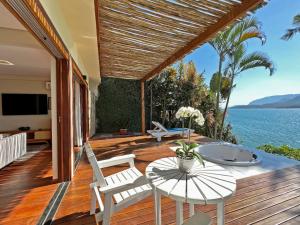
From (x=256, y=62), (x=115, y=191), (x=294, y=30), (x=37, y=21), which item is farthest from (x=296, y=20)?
(x=115, y=191)

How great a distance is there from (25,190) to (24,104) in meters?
4.56

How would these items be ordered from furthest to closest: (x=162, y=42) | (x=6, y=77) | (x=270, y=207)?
(x=6, y=77) → (x=162, y=42) → (x=270, y=207)

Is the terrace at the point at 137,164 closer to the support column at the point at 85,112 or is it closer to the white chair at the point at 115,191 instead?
the white chair at the point at 115,191

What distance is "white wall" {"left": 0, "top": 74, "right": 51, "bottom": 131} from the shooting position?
5.96 m

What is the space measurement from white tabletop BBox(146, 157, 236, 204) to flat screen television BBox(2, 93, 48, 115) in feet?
20.1

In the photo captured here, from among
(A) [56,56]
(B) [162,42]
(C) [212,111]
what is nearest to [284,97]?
(C) [212,111]

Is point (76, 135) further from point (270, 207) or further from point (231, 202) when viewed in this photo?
point (270, 207)

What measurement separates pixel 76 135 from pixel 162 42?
3.61m

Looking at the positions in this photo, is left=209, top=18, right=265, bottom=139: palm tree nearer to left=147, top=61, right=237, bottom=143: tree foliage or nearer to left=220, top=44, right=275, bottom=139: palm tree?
left=220, top=44, right=275, bottom=139: palm tree

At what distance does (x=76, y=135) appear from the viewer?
5.20 m

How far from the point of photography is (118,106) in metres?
8.98

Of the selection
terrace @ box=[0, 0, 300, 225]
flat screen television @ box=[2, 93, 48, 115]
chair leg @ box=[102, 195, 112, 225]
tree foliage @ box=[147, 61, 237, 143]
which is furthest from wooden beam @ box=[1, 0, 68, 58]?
tree foliage @ box=[147, 61, 237, 143]

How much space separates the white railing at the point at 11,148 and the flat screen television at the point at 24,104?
7.98 feet

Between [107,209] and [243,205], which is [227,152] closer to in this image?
[243,205]
